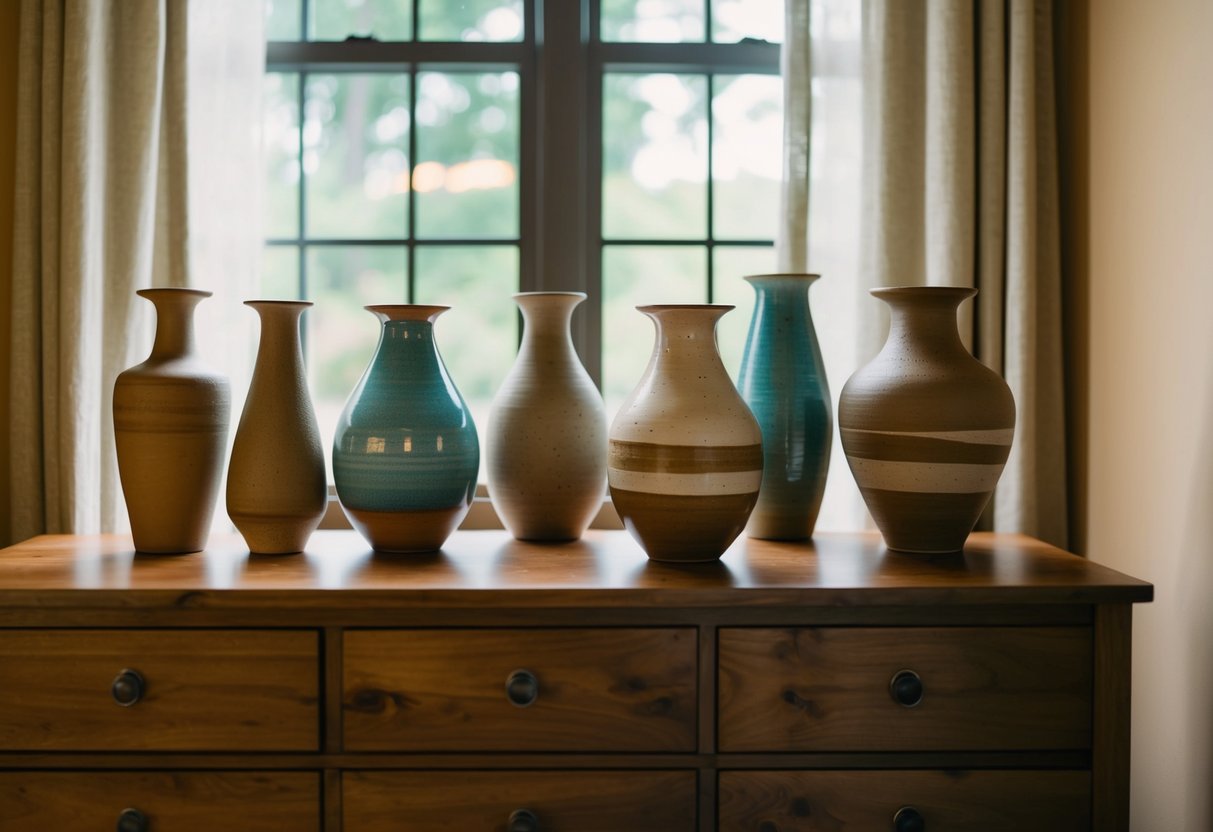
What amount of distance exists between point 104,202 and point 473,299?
712 mm

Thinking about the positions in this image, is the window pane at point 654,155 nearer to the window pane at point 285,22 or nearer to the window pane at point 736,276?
the window pane at point 736,276

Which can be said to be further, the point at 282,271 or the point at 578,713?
the point at 282,271

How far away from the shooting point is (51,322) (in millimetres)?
1717

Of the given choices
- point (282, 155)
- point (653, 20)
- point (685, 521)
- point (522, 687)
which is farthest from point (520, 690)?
point (653, 20)

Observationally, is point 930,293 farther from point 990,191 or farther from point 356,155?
point 356,155

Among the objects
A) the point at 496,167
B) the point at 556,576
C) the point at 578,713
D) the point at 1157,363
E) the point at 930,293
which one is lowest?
the point at 578,713

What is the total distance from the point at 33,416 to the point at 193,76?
70 centimetres

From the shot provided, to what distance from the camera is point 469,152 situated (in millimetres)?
1989

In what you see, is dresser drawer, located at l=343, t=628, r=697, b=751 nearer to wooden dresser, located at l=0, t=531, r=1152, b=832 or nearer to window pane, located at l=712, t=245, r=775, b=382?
wooden dresser, located at l=0, t=531, r=1152, b=832

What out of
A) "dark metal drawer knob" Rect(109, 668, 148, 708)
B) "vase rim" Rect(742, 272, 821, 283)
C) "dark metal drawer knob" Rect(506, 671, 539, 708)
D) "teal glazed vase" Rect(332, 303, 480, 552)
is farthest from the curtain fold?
"dark metal drawer knob" Rect(109, 668, 148, 708)

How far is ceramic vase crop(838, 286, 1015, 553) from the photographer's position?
4.51ft

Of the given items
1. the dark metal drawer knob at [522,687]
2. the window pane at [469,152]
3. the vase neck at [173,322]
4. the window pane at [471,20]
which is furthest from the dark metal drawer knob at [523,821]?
the window pane at [471,20]

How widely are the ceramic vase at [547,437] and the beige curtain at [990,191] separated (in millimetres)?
582

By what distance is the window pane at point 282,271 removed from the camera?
6.56 ft
